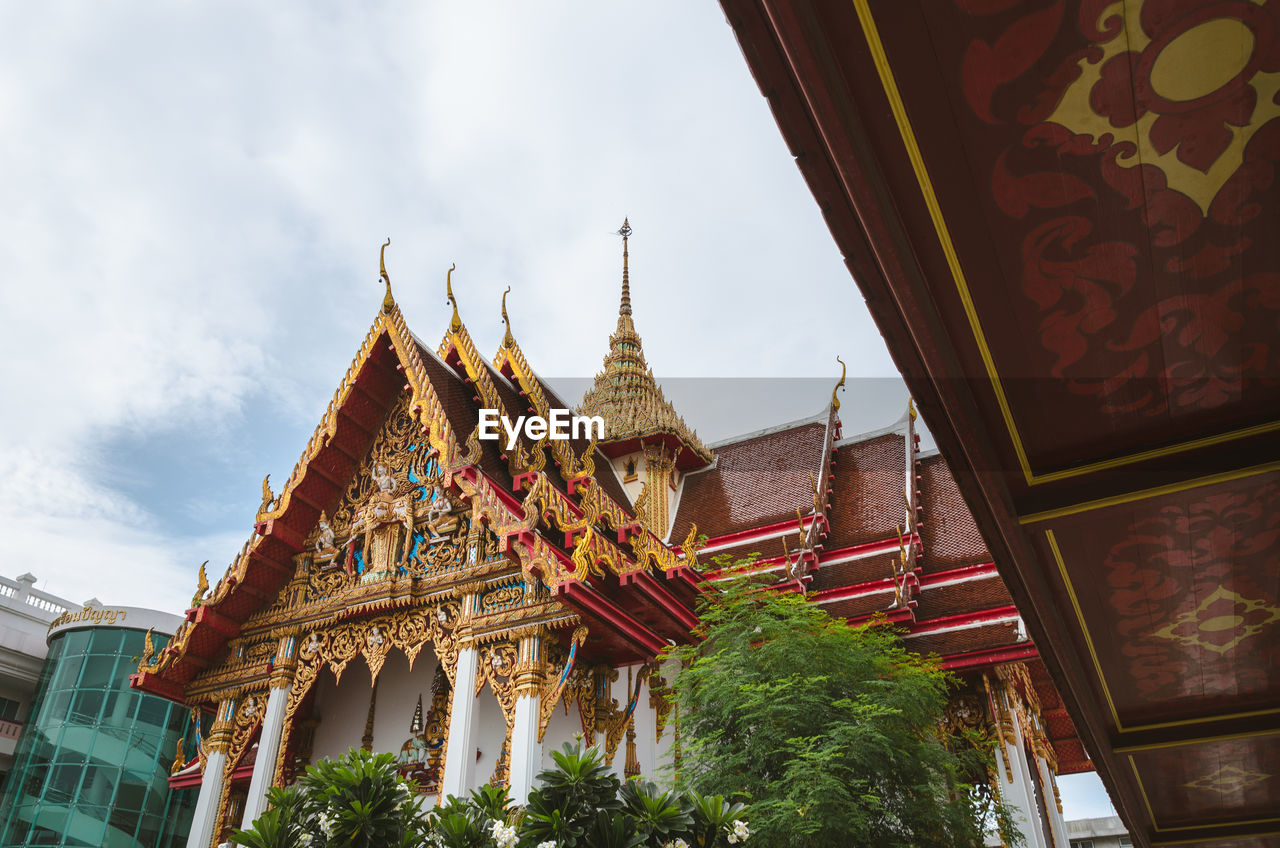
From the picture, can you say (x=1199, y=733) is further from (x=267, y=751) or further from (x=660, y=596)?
(x=267, y=751)

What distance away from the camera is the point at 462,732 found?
781cm

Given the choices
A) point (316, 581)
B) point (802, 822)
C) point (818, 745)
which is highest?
point (316, 581)

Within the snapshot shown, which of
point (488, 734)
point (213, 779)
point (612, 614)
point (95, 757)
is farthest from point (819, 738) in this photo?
point (95, 757)

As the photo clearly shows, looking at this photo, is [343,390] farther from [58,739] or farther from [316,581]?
[58,739]

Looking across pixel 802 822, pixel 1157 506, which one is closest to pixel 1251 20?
pixel 1157 506

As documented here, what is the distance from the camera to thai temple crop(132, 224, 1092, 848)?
8062mm

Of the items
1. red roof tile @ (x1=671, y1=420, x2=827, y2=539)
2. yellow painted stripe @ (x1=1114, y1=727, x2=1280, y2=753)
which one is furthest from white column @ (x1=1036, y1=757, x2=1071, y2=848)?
yellow painted stripe @ (x1=1114, y1=727, x2=1280, y2=753)

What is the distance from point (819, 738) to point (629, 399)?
868 centimetres

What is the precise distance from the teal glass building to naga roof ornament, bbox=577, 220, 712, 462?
9.55 meters

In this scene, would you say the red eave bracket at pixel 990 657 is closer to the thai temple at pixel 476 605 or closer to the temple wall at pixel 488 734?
the thai temple at pixel 476 605

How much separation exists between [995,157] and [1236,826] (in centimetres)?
871

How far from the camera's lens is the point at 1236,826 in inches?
322

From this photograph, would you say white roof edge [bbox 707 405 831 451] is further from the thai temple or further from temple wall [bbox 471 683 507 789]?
temple wall [bbox 471 683 507 789]

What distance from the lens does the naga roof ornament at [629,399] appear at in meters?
13.6
